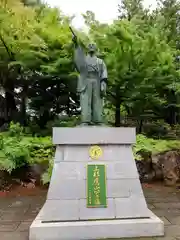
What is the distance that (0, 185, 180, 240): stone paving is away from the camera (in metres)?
3.99

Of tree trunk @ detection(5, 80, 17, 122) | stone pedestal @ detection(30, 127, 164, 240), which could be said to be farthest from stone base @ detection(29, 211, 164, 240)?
tree trunk @ detection(5, 80, 17, 122)

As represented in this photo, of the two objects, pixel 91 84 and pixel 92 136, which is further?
pixel 91 84

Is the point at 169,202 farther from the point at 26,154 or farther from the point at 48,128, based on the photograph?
the point at 48,128

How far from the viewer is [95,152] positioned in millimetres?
4211

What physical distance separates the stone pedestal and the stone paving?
1.12ft

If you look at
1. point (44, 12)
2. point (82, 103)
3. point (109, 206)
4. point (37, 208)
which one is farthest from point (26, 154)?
point (44, 12)

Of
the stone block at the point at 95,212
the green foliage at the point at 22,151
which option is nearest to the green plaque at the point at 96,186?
the stone block at the point at 95,212

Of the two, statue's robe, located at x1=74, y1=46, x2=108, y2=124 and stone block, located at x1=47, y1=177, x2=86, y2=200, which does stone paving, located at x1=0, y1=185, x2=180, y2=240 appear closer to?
stone block, located at x1=47, y1=177, x2=86, y2=200

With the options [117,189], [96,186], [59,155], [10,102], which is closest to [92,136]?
[59,155]

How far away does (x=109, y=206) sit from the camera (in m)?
4.07

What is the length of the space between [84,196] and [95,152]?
0.66m

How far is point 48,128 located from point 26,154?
7.89 feet

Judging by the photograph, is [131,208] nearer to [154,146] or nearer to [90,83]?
[90,83]

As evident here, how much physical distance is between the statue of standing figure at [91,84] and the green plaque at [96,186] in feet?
2.69
